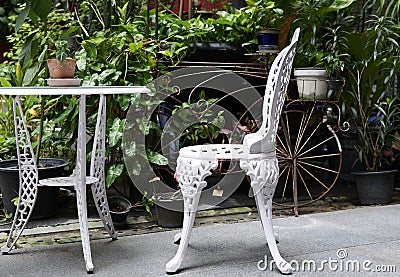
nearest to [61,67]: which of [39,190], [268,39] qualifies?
[39,190]

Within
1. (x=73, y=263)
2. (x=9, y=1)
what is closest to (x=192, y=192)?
(x=73, y=263)

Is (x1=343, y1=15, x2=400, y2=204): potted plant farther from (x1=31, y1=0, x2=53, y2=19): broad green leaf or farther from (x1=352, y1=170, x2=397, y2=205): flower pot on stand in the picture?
Result: (x1=31, y1=0, x2=53, y2=19): broad green leaf

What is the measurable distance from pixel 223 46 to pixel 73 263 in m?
1.98

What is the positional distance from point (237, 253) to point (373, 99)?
1958 millimetres

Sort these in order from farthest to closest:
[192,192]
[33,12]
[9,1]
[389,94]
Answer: [9,1] → [389,94] → [33,12] → [192,192]

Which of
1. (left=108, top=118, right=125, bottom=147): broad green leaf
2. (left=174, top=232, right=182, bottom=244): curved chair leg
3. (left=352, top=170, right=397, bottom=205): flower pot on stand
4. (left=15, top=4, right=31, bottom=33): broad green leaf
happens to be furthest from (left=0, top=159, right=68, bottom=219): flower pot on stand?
(left=352, top=170, right=397, bottom=205): flower pot on stand

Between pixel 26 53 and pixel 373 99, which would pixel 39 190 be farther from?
pixel 373 99

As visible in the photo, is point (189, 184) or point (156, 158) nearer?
point (189, 184)

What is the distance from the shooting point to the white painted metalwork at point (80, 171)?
100 inches

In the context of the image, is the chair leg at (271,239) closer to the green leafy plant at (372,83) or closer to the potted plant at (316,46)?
the potted plant at (316,46)

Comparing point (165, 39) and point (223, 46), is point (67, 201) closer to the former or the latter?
point (165, 39)

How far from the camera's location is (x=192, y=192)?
8.52ft

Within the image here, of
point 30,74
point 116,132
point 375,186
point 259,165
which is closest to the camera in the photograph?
point 259,165

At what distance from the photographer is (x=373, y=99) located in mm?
4223
